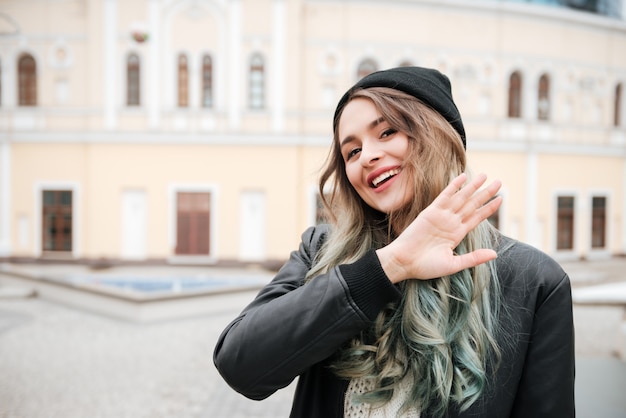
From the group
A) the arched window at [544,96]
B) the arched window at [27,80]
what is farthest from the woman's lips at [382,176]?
the arched window at [544,96]

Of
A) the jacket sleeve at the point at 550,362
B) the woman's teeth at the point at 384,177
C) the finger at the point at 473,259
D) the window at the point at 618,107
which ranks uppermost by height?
the window at the point at 618,107

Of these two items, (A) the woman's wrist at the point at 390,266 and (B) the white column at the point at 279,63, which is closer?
(A) the woman's wrist at the point at 390,266

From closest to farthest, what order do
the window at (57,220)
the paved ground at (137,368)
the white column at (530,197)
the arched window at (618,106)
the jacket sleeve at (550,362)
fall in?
the jacket sleeve at (550,362), the paved ground at (137,368), the window at (57,220), the white column at (530,197), the arched window at (618,106)

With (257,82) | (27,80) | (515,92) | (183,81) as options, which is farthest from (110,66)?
(515,92)

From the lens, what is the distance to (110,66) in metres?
14.4

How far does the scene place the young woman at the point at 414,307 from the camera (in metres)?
1.06

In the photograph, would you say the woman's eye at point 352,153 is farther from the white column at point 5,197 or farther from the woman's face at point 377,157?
the white column at point 5,197

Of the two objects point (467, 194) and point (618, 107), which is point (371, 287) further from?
point (618, 107)

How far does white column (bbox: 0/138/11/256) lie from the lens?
15000 mm

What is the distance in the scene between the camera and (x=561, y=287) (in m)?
1.18

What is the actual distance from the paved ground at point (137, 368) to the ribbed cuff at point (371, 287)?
1.87 meters

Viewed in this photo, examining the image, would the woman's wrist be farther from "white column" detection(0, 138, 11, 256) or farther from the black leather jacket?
"white column" detection(0, 138, 11, 256)

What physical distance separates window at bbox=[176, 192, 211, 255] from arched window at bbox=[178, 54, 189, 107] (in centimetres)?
309

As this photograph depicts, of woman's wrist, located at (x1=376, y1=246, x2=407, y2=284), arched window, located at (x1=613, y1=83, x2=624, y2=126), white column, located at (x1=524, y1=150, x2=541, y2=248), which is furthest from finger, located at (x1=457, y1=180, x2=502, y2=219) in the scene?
arched window, located at (x1=613, y1=83, x2=624, y2=126)
